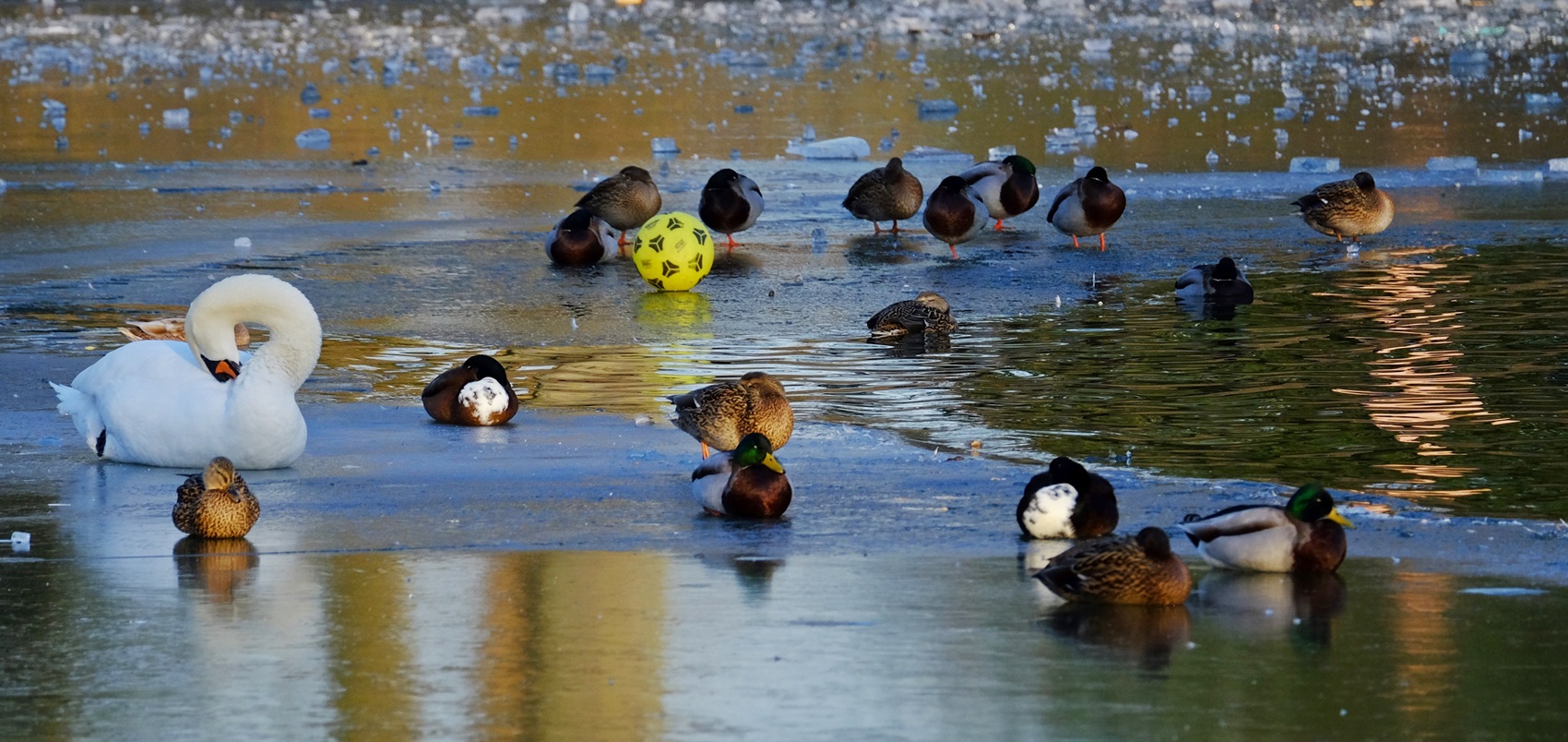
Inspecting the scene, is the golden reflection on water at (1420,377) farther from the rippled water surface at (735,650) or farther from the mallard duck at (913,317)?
the mallard duck at (913,317)

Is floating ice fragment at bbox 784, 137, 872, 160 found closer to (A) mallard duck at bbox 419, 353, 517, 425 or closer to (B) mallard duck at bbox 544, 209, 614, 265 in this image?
(B) mallard duck at bbox 544, 209, 614, 265

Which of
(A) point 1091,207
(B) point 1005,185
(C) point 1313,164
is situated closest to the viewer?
(A) point 1091,207

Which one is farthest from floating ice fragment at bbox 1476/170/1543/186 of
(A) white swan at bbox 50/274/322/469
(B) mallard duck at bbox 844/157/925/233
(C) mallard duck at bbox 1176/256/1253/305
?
(A) white swan at bbox 50/274/322/469

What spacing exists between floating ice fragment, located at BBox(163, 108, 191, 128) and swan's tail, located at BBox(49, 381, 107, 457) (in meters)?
20.2

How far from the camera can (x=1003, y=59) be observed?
41.4 meters

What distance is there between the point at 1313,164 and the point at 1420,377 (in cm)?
1138

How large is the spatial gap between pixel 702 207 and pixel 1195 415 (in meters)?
7.67

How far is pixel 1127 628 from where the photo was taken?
6348 millimetres

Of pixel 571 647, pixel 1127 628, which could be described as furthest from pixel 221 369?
pixel 1127 628

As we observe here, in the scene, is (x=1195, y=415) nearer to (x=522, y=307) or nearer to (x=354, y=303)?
(x=522, y=307)

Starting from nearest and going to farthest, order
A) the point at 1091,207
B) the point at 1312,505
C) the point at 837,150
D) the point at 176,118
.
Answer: the point at 1312,505
the point at 1091,207
the point at 837,150
the point at 176,118

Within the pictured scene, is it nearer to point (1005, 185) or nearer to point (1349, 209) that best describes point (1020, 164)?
point (1005, 185)

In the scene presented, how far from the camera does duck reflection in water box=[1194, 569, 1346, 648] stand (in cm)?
623

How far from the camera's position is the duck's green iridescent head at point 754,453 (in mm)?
7598
